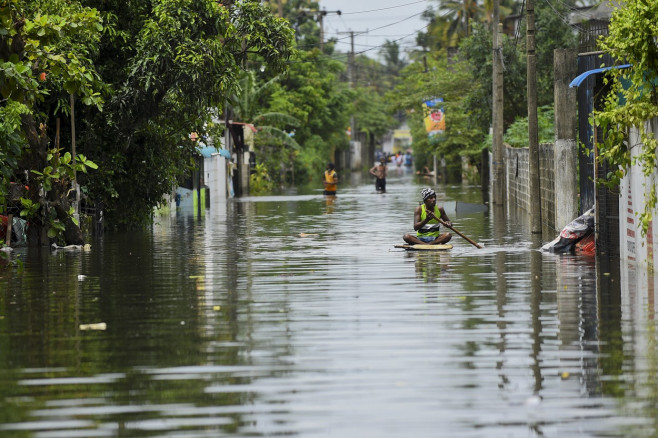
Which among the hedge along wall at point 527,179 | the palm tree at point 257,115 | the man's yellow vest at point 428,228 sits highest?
the palm tree at point 257,115

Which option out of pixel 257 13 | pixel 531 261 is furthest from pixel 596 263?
pixel 257 13

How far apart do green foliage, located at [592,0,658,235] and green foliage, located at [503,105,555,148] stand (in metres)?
25.7

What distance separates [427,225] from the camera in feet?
69.6

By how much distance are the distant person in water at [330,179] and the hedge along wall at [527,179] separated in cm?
799

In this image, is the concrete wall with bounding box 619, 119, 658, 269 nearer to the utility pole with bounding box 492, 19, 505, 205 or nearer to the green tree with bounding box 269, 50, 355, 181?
the utility pole with bounding box 492, 19, 505, 205

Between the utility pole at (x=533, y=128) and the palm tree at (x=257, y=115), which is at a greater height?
the palm tree at (x=257, y=115)

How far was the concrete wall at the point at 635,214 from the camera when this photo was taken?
51.1 feet

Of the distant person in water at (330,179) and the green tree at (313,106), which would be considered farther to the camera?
the green tree at (313,106)

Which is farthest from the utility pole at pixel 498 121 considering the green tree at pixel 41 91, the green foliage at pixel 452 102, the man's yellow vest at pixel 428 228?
the man's yellow vest at pixel 428 228

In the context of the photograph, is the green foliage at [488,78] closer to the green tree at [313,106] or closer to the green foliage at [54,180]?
the green tree at [313,106]

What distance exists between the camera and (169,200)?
38.4 meters

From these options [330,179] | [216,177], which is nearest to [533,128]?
[330,179]

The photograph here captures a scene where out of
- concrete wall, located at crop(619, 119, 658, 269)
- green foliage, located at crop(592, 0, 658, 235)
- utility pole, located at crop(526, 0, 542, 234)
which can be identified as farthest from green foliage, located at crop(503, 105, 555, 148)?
green foliage, located at crop(592, 0, 658, 235)

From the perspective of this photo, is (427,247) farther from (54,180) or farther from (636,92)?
(54,180)
